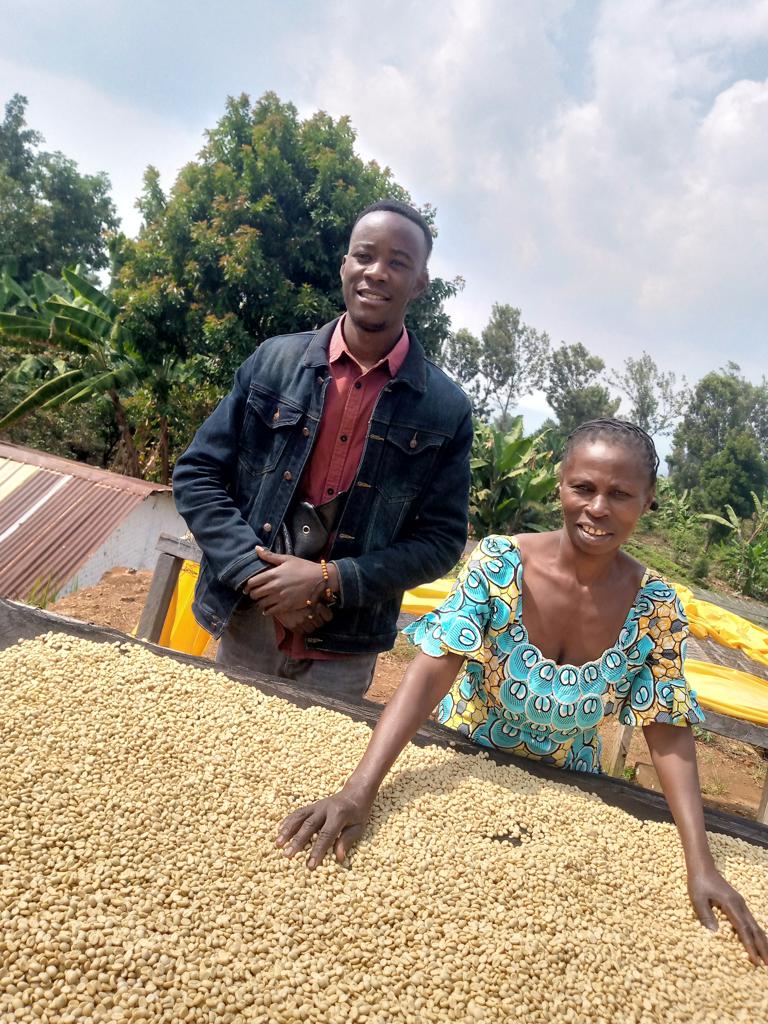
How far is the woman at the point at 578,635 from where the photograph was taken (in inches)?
58.1

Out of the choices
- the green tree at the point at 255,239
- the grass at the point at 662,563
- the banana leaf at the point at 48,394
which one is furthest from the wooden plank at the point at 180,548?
the grass at the point at 662,563

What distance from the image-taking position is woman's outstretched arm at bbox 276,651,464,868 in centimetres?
125

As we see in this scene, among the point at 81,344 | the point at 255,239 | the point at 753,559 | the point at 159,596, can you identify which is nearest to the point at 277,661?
the point at 159,596

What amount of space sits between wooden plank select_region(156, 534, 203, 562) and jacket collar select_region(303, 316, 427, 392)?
1569 millimetres

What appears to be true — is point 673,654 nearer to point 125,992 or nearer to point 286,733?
point 286,733

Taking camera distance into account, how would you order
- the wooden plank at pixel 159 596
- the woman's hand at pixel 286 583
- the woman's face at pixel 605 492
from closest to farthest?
the woman's face at pixel 605 492 → the woman's hand at pixel 286 583 → the wooden plank at pixel 159 596

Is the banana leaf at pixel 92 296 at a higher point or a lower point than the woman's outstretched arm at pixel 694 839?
higher

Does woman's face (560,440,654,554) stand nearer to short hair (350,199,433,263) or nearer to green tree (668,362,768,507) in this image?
short hair (350,199,433,263)

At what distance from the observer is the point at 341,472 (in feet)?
6.08

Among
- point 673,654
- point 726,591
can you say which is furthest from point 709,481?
point 673,654

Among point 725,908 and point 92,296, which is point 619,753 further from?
point 92,296

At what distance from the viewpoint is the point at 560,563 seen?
162 centimetres

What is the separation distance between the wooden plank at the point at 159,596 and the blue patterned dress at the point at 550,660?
86.4 inches

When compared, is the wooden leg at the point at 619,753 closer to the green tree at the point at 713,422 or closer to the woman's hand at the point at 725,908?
the woman's hand at the point at 725,908
